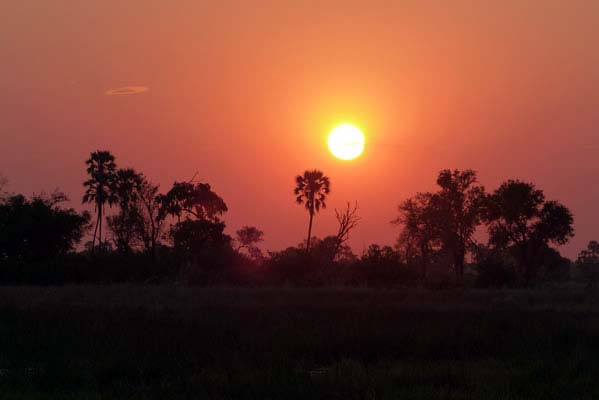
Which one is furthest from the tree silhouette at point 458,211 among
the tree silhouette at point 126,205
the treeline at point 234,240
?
the tree silhouette at point 126,205

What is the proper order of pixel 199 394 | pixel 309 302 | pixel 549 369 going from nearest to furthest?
pixel 199 394, pixel 549 369, pixel 309 302

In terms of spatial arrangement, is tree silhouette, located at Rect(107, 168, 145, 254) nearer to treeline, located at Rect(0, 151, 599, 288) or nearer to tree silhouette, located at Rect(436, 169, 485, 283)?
treeline, located at Rect(0, 151, 599, 288)

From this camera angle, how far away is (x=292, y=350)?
16984mm

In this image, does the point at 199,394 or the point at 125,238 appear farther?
the point at 125,238

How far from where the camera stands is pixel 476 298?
35.1 metres

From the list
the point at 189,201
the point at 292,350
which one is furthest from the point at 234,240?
the point at 292,350

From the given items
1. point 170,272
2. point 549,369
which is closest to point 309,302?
point 549,369

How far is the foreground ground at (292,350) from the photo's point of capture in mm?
12242

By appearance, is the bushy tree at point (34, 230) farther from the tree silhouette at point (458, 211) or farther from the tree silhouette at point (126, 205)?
the tree silhouette at point (458, 211)

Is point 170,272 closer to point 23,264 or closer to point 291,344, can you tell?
point 23,264

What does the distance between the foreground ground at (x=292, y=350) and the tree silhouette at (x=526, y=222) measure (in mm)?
39557

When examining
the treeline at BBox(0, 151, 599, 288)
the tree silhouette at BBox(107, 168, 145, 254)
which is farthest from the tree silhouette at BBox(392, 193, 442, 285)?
the tree silhouette at BBox(107, 168, 145, 254)

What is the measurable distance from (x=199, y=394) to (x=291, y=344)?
19.0 ft

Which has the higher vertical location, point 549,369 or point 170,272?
point 170,272
